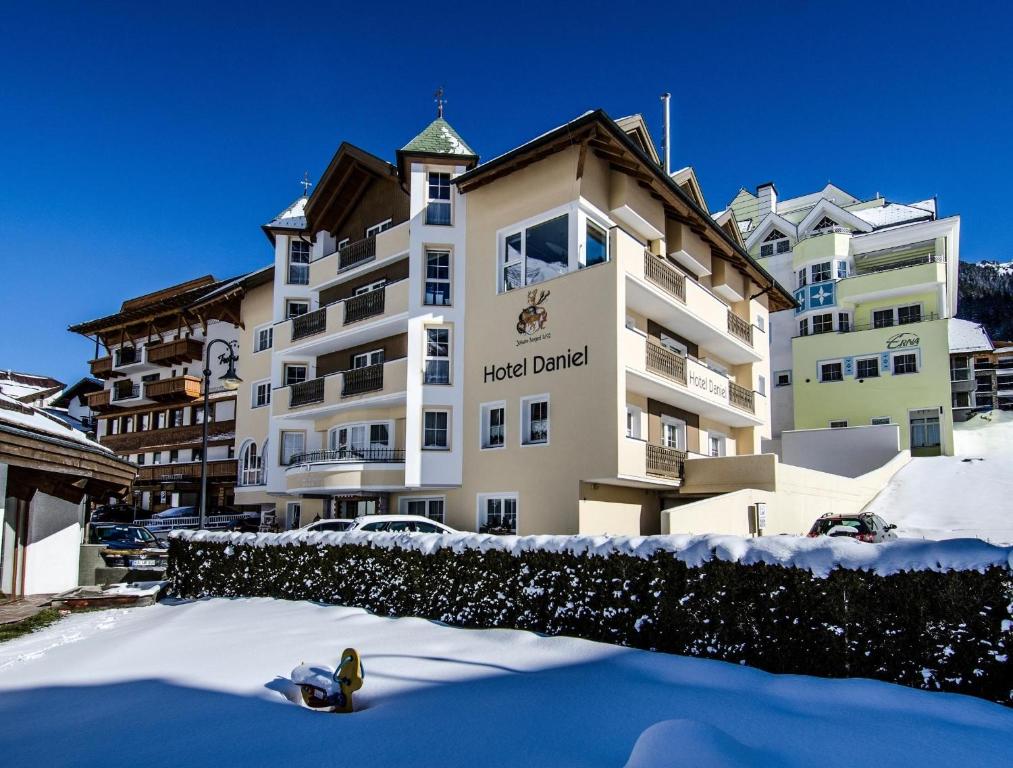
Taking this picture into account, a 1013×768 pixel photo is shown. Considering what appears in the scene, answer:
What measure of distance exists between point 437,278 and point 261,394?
1346cm

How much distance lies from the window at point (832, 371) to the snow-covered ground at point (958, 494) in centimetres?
712

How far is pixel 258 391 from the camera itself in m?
34.9

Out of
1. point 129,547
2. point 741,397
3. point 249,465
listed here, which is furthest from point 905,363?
point 129,547

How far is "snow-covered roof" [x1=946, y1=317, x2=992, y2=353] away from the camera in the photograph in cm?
5100

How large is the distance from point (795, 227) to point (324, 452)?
37673 millimetres

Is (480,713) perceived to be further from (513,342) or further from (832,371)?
(832,371)

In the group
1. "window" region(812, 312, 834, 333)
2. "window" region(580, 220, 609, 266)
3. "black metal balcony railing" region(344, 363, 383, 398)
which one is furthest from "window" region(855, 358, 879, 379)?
"black metal balcony railing" region(344, 363, 383, 398)

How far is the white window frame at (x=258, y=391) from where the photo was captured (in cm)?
3419

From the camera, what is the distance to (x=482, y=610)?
34.7 feet

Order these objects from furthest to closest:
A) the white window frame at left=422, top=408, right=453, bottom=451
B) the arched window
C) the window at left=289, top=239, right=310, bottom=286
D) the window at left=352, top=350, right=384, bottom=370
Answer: the arched window → the window at left=289, top=239, right=310, bottom=286 → the window at left=352, top=350, right=384, bottom=370 → the white window frame at left=422, top=408, right=453, bottom=451

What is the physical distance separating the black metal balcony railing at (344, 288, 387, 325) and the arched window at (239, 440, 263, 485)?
980cm

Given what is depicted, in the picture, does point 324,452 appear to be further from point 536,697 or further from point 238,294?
point 536,697

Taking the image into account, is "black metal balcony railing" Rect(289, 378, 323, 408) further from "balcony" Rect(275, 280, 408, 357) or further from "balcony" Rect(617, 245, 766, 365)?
"balcony" Rect(617, 245, 766, 365)

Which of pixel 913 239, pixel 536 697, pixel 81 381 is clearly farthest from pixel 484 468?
pixel 81 381
